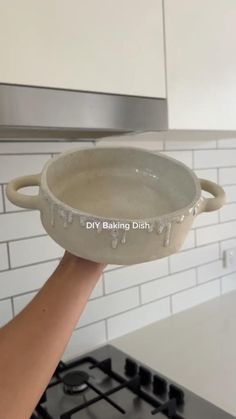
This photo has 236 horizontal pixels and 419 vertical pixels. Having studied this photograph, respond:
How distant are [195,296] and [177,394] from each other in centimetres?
53

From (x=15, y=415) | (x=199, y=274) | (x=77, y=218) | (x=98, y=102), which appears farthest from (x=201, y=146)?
(x=15, y=415)

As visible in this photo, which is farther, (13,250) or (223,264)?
(223,264)

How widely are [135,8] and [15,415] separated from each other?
61 centimetres

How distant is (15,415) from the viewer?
37 centimetres

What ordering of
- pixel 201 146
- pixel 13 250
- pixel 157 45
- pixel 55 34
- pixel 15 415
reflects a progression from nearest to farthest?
pixel 15 415, pixel 55 34, pixel 157 45, pixel 13 250, pixel 201 146

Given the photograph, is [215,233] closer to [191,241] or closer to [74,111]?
[191,241]

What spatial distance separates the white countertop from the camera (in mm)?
839

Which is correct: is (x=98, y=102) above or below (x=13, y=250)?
above

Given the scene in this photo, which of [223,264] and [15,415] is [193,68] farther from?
[223,264]

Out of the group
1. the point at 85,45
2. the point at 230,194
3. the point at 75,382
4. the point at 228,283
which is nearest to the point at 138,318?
the point at 75,382

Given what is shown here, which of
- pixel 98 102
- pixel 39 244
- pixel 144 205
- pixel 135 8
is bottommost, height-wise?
pixel 39 244

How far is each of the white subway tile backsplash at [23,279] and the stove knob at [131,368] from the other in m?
0.29

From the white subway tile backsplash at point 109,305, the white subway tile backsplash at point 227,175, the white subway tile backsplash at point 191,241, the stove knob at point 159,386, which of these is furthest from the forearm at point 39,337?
the white subway tile backsplash at point 227,175

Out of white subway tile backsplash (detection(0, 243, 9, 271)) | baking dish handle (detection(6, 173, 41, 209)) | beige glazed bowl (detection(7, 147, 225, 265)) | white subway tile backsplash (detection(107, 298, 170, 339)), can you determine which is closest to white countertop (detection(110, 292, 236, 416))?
white subway tile backsplash (detection(107, 298, 170, 339))
